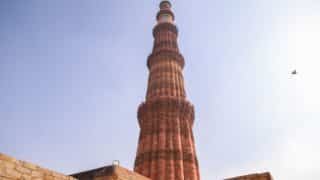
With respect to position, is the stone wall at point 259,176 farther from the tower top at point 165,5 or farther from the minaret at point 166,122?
the tower top at point 165,5

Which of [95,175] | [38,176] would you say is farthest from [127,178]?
[38,176]

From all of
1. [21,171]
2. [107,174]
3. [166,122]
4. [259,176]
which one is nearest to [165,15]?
[166,122]

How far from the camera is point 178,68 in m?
25.0

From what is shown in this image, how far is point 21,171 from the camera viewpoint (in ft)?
15.3

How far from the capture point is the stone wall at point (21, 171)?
14.7 ft

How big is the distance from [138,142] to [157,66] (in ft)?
20.3

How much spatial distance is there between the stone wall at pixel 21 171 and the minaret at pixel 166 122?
48.2ft

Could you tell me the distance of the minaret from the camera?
1983cm

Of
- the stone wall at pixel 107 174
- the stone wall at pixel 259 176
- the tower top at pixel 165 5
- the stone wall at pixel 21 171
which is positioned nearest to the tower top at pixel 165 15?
the tower top at pixel 165 5

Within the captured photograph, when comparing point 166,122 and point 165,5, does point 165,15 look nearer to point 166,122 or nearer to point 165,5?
point 165,5

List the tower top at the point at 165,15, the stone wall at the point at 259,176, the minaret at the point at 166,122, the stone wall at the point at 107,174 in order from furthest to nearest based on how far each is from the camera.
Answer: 1. the tower top at the point at 165,15
2. the minaret at the point at 166,122
3. the stone wall at the point at 259,176
4. the stone wall at the point at 107,174

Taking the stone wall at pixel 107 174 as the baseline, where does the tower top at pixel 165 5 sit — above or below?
above

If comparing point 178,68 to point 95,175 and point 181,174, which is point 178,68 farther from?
point 95,175

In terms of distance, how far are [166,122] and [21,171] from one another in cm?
1708
